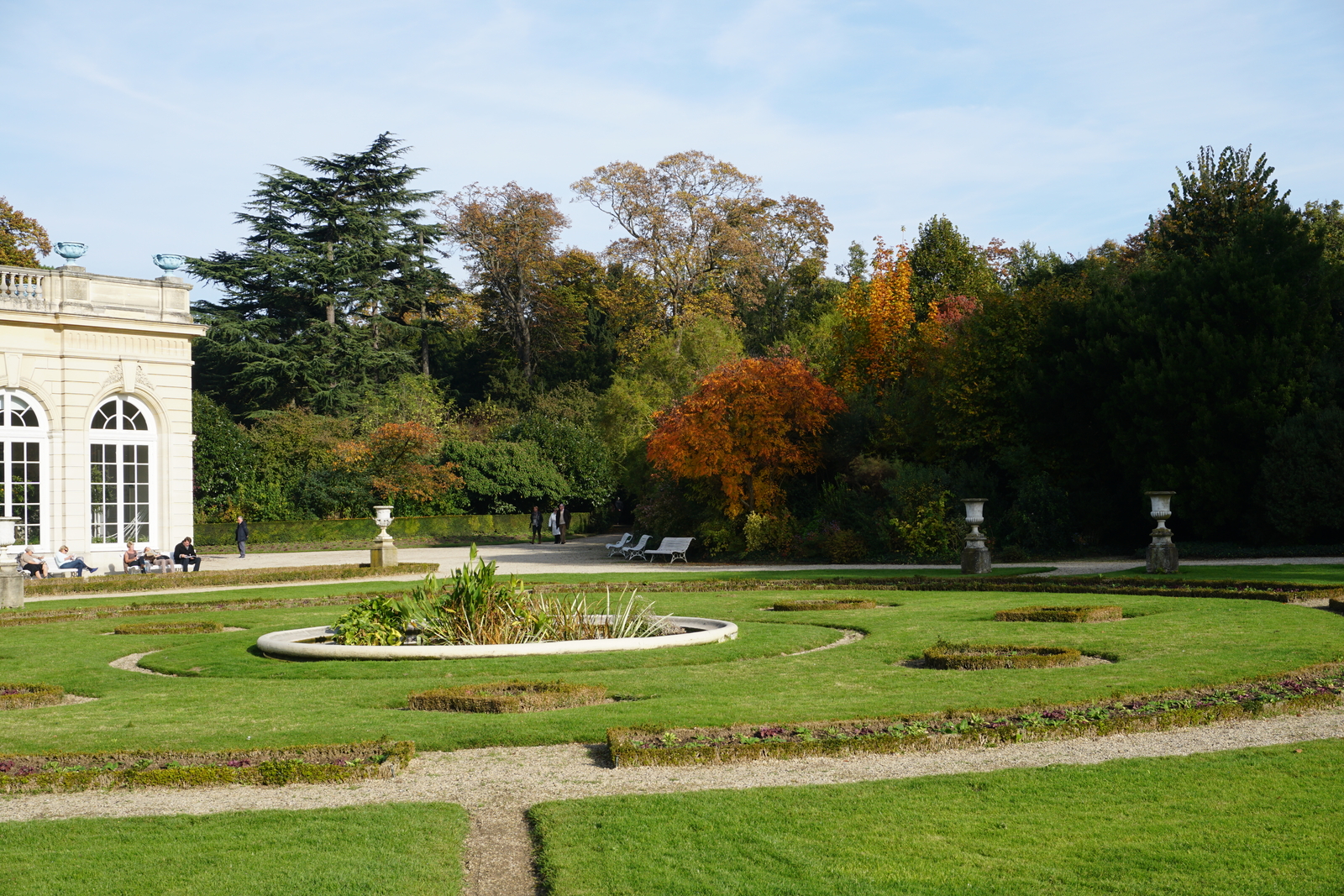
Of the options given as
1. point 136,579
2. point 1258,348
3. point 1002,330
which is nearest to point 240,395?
point 136,579

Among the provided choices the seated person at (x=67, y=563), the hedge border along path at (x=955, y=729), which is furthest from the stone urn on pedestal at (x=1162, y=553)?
the seated person at (x=67, y=563)

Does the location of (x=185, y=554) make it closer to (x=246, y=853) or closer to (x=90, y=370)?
(x=90, y=370)

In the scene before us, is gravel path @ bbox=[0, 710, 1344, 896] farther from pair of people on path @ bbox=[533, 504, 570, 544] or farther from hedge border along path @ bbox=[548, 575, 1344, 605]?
pair of people on path @ bbox=[533, 504, 570, 544]

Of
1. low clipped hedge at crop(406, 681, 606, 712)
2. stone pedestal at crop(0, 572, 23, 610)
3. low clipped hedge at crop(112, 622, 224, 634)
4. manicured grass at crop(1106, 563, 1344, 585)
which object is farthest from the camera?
stone pedestal at crop(0, 572, 23, 610)

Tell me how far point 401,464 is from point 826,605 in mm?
29543

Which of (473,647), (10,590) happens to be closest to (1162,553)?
(473,647)

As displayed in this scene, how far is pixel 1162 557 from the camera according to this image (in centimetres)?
2059

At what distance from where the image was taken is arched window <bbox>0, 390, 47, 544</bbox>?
26.8 meters

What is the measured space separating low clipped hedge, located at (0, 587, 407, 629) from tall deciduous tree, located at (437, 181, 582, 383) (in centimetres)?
3442

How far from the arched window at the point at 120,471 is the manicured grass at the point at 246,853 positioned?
24417mm

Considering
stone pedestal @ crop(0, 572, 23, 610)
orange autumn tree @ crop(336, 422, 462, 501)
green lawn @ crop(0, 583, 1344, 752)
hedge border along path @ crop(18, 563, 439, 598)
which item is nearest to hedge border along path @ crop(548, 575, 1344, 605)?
green lawn @ crop(0, 583, 1344, 752)

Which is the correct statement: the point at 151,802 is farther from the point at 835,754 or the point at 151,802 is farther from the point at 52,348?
the point at 52,348

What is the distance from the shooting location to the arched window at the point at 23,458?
88.1 feet

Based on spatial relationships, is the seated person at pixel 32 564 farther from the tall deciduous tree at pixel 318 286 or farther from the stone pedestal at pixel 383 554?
the tall deciduous tree at pixel 318 286
